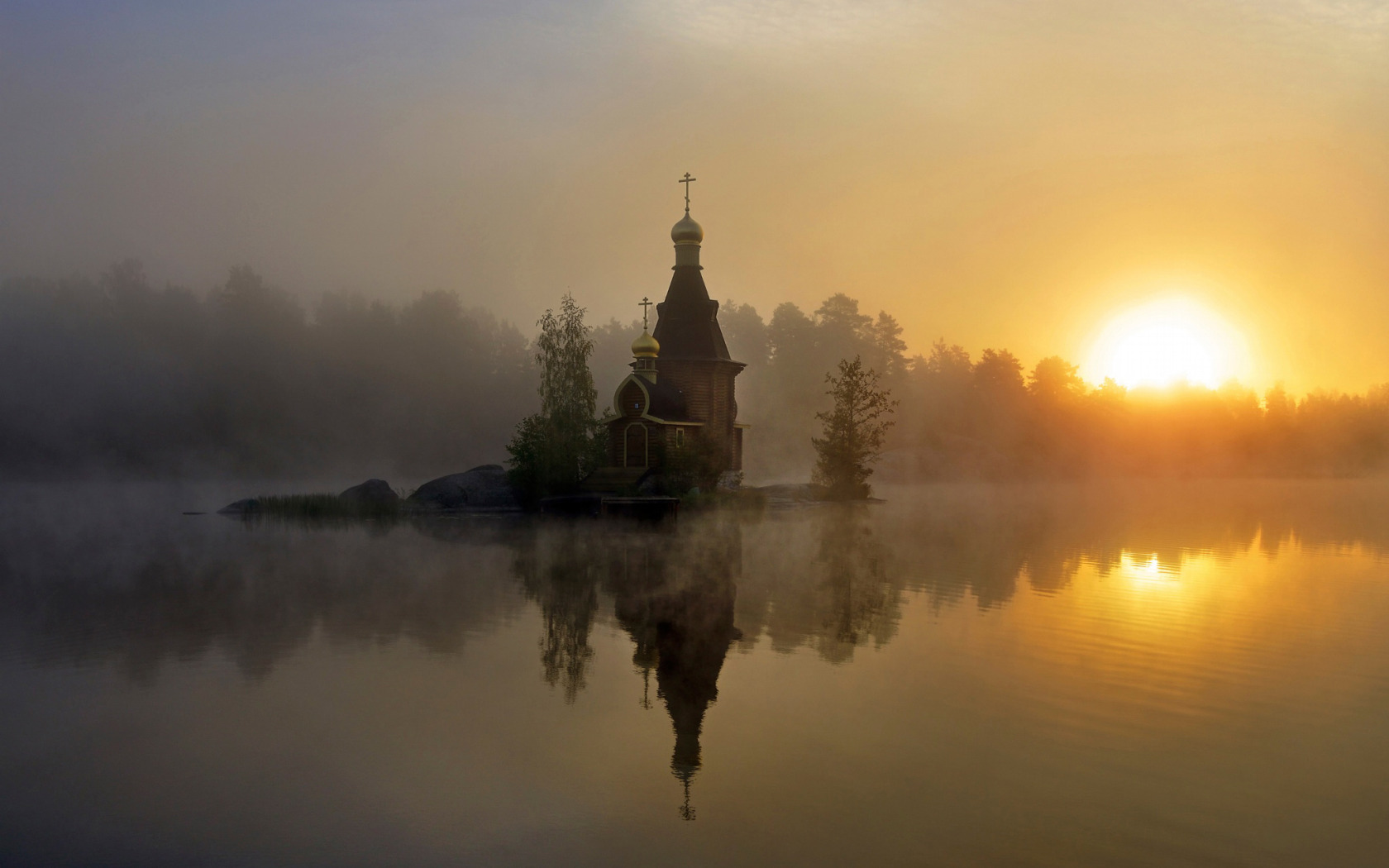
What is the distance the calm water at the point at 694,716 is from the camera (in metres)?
6.50

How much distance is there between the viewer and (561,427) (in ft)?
142

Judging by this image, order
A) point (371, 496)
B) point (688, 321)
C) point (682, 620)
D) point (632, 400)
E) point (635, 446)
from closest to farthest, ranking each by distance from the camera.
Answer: point (682, 620) < point (371, 496) < point (635, 446) < point (632, 400) < point (688, 321)

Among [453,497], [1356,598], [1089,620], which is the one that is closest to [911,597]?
[1089,620]

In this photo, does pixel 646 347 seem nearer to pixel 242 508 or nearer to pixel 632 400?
pixel 632 400

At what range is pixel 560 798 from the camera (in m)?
7.13

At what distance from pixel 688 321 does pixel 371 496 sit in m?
18.4

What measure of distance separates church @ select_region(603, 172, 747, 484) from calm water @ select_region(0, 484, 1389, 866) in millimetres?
24304

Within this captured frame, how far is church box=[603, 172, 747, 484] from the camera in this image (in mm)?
44688

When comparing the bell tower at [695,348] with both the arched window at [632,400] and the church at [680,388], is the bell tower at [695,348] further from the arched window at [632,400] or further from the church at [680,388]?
the arched window at [632,400]

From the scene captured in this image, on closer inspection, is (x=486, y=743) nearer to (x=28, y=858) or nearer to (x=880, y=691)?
(x=28, y=858)

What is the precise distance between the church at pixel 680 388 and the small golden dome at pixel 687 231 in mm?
45

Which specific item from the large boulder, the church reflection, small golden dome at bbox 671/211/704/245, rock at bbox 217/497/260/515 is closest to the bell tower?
small golden dome at bbox 671/211/704/245

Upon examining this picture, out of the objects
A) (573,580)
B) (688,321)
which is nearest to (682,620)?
(573,580)

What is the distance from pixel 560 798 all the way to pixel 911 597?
1069cm
